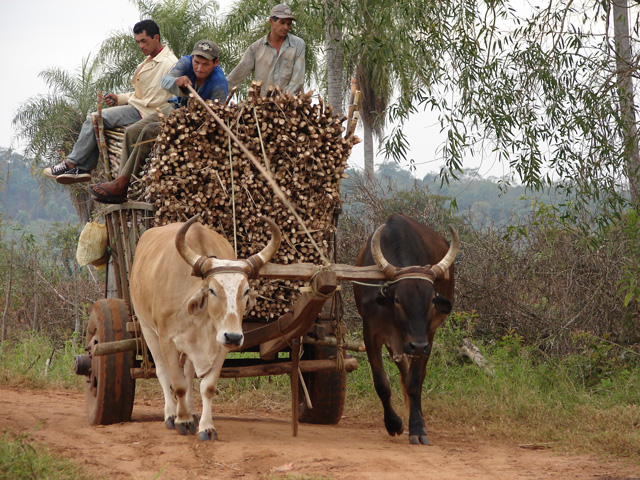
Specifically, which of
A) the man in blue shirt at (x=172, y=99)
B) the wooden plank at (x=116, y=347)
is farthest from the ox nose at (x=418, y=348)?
the man in blue shirt at (x=172, y=99)

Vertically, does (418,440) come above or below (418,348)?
below

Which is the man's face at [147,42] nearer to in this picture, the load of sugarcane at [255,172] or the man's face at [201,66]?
the man's face at [201,66]

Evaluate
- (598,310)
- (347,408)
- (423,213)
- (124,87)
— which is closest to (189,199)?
(347,408)

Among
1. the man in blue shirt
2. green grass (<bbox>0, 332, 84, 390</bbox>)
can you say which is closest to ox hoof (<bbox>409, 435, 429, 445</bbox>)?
the man in blue shirt

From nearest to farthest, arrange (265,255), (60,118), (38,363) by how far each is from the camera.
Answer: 1. (265,255)
2. (38,363)
3. (60,118)

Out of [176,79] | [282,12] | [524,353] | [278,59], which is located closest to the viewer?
[176,79]

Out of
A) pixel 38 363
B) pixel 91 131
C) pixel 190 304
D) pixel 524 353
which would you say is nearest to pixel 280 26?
pixel 91 131

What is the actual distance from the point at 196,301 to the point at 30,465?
1377 mm

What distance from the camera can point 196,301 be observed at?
475 centimetres

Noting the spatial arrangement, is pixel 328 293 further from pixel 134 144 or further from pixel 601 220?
pixel 601 220

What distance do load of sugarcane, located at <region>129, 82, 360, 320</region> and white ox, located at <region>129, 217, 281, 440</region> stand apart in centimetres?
29

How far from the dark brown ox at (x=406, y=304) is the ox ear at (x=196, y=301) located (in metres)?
1.35

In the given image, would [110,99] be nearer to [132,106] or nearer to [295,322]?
[132,106]

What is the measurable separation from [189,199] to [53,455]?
2056 millimetres
